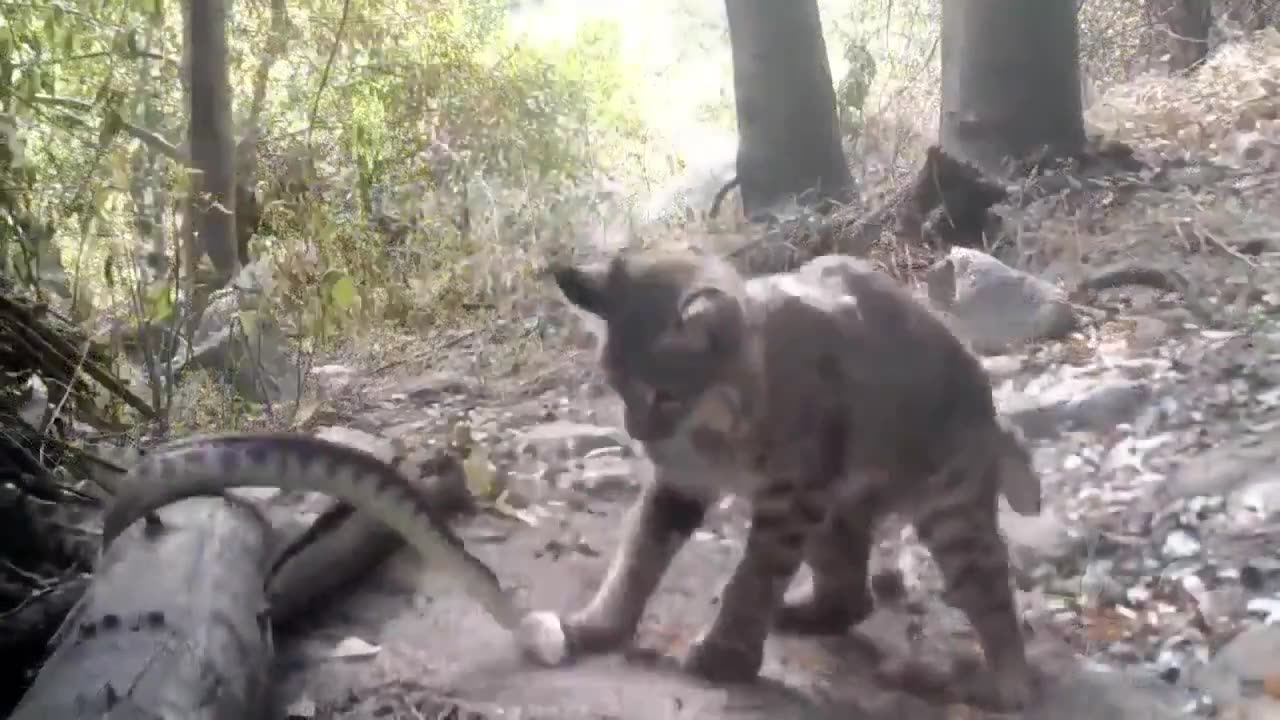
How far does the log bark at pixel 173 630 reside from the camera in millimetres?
1065

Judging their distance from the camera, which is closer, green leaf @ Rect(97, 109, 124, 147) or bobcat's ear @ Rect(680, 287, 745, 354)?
bobcat's ear @ Rect(680, 287, 745, 354)

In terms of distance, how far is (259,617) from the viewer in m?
1.33

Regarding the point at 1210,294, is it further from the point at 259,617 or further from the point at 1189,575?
the point at 259,617

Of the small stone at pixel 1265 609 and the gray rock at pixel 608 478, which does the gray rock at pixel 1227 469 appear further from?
the gray rock at pixel 608 478

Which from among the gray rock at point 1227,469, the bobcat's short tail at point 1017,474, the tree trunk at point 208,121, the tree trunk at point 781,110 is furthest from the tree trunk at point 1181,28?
the tree trunk at point 208,121

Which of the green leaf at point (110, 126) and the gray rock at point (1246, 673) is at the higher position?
the green leaf at point (110, 126)

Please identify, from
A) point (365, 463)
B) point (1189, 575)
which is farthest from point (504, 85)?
point (1189, 575)

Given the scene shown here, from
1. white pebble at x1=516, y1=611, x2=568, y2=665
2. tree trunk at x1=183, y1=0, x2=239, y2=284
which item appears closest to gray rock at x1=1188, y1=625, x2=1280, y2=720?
white pebble at x1=516, y1=611, x2=568, y2=665

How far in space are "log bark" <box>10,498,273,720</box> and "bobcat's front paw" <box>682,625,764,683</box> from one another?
53 centimetres

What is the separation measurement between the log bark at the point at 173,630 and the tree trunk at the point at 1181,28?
9.23ft

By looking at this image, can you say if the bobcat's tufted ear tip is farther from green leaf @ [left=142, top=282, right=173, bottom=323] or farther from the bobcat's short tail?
green leaf @ [left=142, top=282, right=173, bottom=323]

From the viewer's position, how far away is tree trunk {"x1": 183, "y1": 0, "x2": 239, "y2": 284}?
179 centimetres

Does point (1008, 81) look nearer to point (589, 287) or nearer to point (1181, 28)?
point (1181, 28)

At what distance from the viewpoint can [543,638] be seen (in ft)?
4.63
